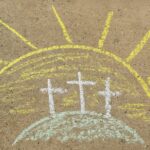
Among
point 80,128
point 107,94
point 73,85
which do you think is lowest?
point 80,128

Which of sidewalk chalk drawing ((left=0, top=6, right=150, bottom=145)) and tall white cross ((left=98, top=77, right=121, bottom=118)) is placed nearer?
sidewalk chalk drawing ((left=0, top=6, right=150, bottom=145))

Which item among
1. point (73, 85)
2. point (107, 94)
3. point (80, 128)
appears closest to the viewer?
point (80, 128)

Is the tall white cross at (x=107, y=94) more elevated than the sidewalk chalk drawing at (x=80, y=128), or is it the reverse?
the tall white cross at (x=107, y=94)

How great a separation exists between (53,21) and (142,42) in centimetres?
147

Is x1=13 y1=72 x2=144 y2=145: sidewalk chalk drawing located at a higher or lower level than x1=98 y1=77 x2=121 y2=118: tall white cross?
lower

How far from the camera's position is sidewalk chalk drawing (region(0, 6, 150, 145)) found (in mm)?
6160

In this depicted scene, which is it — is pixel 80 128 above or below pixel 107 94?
below

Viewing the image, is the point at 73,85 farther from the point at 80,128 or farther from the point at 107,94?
the point at 80,128

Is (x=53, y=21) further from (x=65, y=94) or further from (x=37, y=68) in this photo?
(x=65, y=94)

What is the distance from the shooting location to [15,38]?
7.26 m

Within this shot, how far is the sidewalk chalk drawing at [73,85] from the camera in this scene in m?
6.16

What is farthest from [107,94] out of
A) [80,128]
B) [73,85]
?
[80,128]

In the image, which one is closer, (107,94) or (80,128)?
(80,128)

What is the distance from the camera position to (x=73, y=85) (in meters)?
6.62
